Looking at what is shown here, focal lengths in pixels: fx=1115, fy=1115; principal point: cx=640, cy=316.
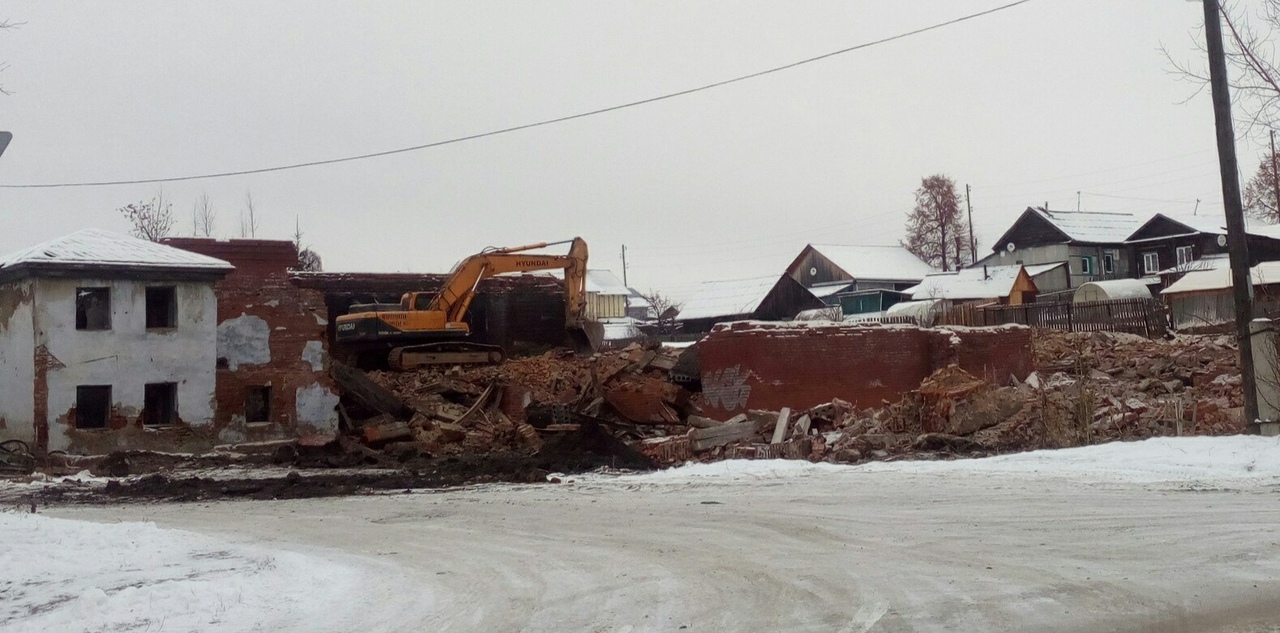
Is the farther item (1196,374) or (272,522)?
(1196,374)

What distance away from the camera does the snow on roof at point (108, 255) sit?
25.7m

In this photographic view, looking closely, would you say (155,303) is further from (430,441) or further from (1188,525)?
(1188,525)

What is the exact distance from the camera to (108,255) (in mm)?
26578

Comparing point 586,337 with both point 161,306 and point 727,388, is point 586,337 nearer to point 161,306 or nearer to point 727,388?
point 727,388

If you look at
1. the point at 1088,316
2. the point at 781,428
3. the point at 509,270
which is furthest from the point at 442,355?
the point at 1088,316

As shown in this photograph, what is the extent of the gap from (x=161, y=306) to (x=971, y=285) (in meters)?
50.1

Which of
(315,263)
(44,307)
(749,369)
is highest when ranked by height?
(315,263)

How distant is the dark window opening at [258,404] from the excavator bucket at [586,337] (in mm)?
9175

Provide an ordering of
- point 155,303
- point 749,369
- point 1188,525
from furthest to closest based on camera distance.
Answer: point 155,303, point 749,369, point 1188,525

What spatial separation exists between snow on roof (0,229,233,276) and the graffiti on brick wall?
12.6 metres

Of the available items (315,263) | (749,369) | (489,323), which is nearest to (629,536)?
(749,369)

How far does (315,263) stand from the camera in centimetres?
6700

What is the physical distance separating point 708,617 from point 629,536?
4213 millimetres

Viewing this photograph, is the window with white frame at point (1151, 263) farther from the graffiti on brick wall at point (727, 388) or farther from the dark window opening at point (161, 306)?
the dark window opening at point (161, 306)
